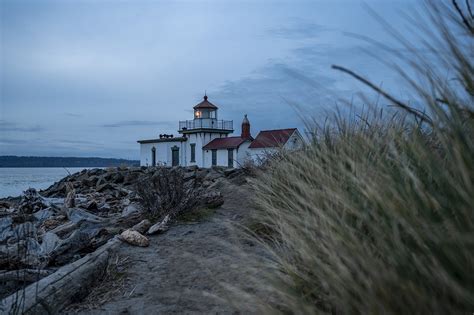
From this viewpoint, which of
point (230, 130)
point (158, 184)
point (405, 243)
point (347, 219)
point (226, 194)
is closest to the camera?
point (405, 243)

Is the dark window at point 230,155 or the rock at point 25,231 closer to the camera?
the rock at point 25,231

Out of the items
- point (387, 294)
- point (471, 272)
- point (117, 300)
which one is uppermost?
point (471, 272)

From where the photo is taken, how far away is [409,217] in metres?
2.02

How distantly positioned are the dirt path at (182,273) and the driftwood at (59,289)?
24 centimetres

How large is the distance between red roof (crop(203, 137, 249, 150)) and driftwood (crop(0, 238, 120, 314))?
109ft

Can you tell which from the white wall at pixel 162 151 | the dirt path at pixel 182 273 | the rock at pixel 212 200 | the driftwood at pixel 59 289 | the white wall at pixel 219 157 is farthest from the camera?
the white wall at pixel 162 151

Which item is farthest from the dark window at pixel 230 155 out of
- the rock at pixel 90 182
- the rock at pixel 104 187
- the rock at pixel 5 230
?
the rock at pixel 5 230

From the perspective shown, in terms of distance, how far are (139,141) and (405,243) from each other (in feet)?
157

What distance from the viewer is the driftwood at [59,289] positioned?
3.68m

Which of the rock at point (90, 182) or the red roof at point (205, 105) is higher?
the red roof at point (205, 105)

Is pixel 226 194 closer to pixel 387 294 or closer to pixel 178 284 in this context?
pixel 178 284

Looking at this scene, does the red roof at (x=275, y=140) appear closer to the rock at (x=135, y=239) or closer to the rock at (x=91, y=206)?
the rock at (x=135, y=239)

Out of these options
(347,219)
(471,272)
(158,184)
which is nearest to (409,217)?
(471,272)

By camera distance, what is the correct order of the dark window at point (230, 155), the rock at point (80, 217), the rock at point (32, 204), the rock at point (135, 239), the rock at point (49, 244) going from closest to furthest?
the rock at point (135, 239) < the rock at point (49, 244) < the rock at point (80, 217) < the rock at point (32, 204) < the dark window at point (230, 155)
